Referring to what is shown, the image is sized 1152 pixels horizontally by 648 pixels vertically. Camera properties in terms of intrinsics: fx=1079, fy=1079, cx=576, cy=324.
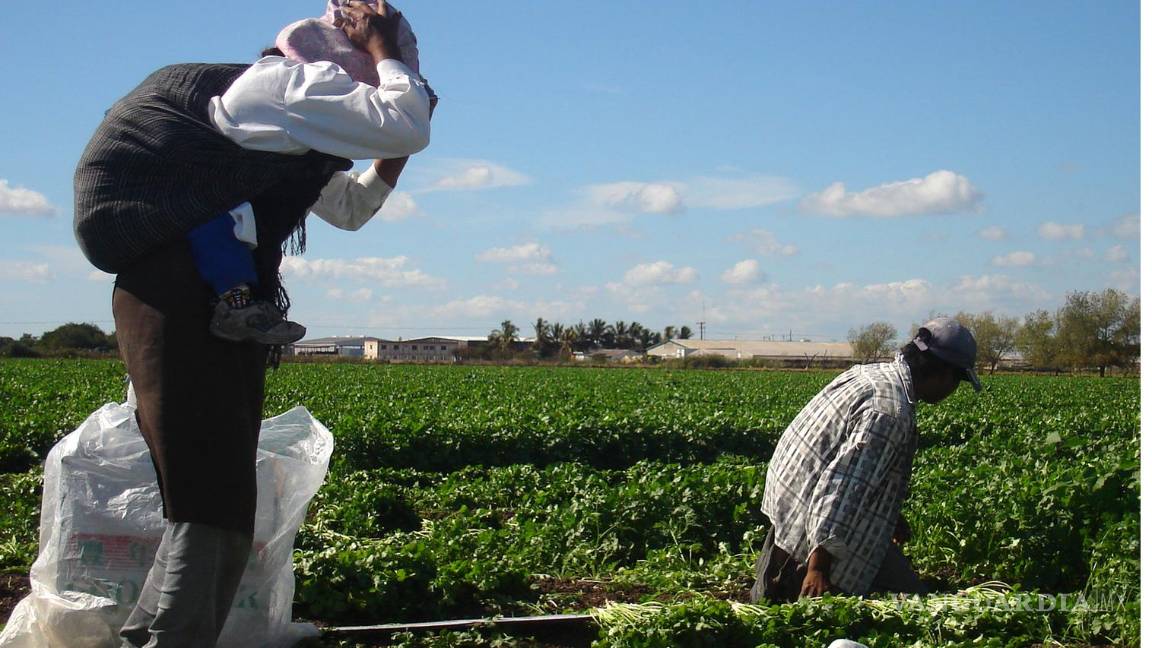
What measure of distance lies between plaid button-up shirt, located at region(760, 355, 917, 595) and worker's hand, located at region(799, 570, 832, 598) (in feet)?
0.23

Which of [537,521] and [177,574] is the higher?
[177,574]

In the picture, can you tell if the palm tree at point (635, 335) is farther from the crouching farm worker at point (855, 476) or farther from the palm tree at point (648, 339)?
the crouching farm worker at point (855, 476)

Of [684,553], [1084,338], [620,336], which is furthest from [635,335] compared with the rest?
[684,553]

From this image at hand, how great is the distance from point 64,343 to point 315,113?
224 feet

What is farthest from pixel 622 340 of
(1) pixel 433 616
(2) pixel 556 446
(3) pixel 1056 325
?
(1) pixel 433 616

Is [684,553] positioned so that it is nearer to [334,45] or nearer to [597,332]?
[334,45]

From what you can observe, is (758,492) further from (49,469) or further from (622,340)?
(622,340)

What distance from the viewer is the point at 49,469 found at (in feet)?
9.56

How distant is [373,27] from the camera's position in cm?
247

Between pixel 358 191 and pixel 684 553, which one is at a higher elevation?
pixel 358 191

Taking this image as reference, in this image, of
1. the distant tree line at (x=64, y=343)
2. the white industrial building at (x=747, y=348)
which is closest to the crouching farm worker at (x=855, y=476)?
the distant tree line at (x=64, y=343)

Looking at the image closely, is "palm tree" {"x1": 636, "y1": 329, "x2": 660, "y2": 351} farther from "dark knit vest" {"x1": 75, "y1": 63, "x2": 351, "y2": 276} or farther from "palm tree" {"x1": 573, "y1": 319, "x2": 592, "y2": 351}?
"dark knit vest" {"x1": 75, "y1": 63, "x2": 351, "y2": 276}

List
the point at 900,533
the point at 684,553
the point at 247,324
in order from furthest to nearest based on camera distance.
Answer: the point at 684,553 < the point at 900,533 < the point at 247,324

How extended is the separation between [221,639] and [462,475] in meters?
5.63
